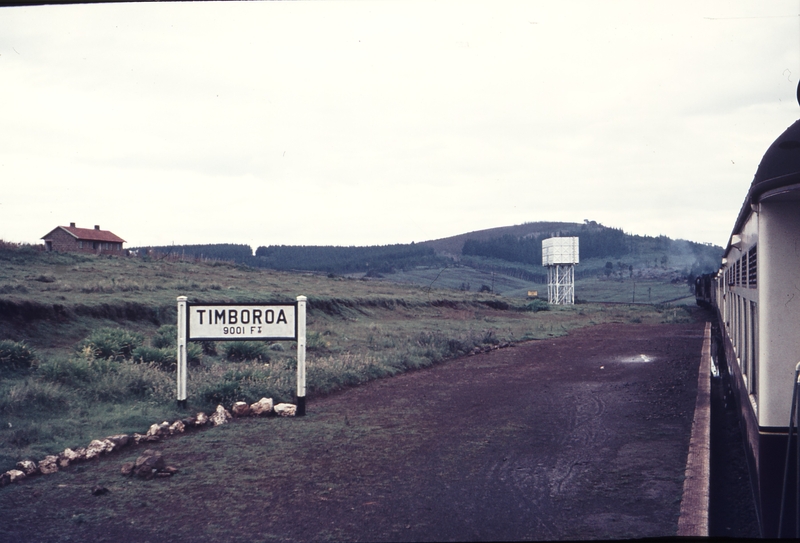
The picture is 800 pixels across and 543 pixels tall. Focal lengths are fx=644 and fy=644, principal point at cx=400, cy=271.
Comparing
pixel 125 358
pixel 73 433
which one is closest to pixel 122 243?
pixel 125 358

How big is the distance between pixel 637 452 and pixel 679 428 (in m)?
1.49

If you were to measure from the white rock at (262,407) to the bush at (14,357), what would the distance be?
16.0 feet

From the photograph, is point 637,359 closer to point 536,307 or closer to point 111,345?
point 111,345

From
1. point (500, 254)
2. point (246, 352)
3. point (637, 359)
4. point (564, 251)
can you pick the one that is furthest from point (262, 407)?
point (500, 254)

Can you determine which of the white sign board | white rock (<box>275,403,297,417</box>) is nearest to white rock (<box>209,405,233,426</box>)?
white rock (<box>275,403,297,417</box>)

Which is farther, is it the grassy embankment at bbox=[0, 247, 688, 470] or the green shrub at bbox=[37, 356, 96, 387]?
the green shrub at bbox=[37, 356, 96, 387]

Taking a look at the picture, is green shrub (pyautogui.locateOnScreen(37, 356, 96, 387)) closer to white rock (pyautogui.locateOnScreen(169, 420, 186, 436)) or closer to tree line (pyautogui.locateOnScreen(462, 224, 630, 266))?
white rock (pyautogui.locateOnScreen(169, 420, 186, 436))

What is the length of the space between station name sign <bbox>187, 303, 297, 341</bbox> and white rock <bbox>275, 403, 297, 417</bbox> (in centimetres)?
94

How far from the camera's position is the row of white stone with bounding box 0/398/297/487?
18.9ft

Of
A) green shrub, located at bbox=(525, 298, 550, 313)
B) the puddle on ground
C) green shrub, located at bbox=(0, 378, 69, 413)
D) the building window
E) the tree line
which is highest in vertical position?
the tree line

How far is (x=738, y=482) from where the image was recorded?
21.5 feet

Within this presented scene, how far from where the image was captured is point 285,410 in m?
8.40

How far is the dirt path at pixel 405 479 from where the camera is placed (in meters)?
4.47

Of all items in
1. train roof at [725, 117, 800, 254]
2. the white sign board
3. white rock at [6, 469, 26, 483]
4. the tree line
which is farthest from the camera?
the tree line
